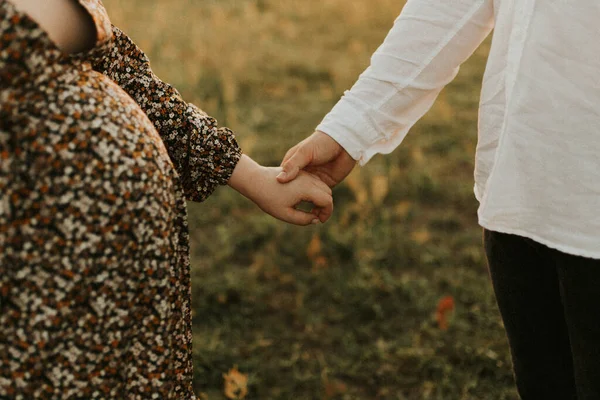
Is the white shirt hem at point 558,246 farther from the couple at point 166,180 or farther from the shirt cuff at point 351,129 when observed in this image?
the shirt cuff at point 351,129

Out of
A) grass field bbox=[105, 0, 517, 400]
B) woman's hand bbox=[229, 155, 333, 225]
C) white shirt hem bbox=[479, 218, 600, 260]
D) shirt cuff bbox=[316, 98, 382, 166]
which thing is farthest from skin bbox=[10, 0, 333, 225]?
grass field bbox=[105, 0, 517, 400]

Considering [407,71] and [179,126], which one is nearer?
[179,126]

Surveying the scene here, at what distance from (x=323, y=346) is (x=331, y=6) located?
213 inches

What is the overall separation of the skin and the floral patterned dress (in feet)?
0.10

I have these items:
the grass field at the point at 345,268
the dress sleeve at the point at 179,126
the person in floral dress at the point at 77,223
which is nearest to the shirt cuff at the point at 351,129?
the dress sleeve at the point at 179,126

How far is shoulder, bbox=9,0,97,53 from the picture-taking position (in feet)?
4.19

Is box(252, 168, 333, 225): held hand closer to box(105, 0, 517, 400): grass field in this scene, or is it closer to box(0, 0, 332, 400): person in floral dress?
box(0, 0, 332, 400): person in floral dress

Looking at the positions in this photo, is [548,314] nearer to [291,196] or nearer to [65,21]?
[291,196]

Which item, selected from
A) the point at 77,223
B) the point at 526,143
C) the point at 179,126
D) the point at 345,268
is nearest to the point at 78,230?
the point at 77,223

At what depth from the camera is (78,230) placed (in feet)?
4.02

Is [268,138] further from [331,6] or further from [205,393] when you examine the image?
[331,6]

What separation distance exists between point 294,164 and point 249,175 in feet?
0.47

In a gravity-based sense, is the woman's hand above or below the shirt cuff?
below

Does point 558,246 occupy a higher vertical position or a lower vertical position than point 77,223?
lower
